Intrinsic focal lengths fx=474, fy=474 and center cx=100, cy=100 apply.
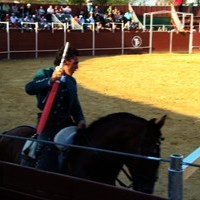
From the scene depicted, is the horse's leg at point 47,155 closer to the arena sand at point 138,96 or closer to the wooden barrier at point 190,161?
the wooden barrier at point 190,161

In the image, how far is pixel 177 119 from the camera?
25.1 ft

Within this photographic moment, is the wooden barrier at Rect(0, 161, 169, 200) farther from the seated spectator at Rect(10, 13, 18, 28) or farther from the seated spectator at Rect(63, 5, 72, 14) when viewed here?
the seated spectator at Rect(63, 5, 72, 14)

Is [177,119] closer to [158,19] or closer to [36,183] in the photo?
[36,183]

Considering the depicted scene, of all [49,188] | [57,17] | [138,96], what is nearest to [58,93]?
[49,188]

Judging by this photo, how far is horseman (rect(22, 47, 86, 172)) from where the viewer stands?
2.97m

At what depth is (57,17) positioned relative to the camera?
23.3m

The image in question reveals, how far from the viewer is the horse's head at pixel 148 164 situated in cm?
245

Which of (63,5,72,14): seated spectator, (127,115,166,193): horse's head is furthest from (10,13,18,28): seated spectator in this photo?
(127,115,166,193): horse's head

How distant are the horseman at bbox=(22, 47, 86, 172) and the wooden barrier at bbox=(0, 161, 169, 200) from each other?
63cm

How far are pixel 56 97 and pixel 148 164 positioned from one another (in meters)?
0.84

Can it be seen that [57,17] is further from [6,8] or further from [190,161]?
[190,161]

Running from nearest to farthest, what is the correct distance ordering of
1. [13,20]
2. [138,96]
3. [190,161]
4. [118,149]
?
[190,161], [118,149], [138,96], [13,20]

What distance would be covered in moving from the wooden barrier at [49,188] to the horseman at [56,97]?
0.63m

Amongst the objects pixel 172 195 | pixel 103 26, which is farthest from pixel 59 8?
pixel 172 195
